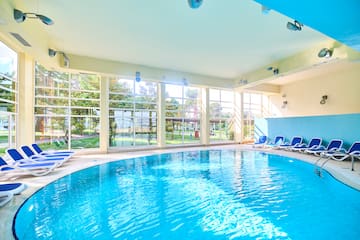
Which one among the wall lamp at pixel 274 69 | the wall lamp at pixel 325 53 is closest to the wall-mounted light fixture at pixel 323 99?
the wall lamp at pixel 274 69

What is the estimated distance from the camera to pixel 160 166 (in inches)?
277

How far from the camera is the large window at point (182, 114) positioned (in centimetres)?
1146

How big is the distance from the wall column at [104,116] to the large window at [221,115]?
661 cm

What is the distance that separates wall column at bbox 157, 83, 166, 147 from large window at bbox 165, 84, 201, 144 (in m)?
0.40

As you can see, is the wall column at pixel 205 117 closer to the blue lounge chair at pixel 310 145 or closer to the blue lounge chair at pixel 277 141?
the blue lounge chair at pixel 277 141

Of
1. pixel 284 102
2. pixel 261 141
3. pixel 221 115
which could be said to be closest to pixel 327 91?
pixel 284 102

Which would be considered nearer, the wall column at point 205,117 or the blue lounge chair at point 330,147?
the blue lounge chair at point 330,147

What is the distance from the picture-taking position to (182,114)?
11992mm

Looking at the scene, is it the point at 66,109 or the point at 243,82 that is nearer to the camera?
the point at 66,109

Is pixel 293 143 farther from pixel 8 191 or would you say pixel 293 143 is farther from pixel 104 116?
pixel 8 191

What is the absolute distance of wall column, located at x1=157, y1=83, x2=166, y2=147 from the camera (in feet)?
35.4

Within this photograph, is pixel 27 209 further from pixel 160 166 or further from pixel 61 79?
pixel 61 79

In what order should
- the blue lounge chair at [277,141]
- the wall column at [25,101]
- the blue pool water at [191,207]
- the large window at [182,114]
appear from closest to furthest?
1. the blue pool water at [191,207]
2. the wall column at [25,101]
3. the blue lounge chair at [277,141]
4. the large window at [182,114]

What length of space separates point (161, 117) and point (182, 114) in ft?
5.60
